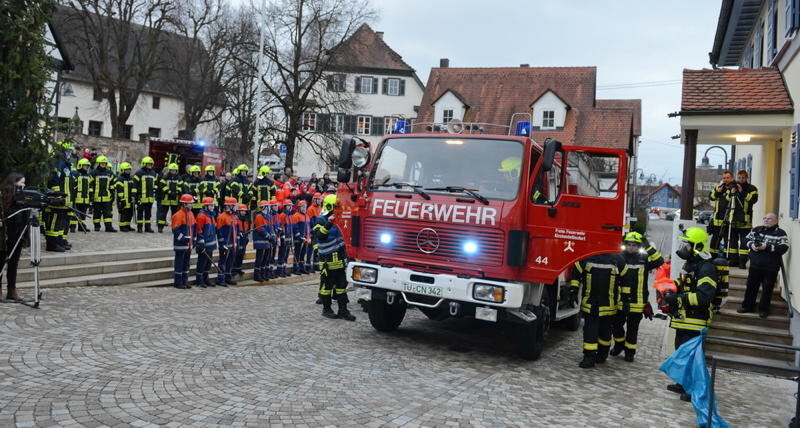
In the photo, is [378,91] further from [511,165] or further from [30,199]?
[511,165]

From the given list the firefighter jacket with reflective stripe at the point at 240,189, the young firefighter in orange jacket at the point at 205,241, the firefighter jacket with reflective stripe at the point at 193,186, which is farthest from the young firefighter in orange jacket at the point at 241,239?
the firefighter jacket with reflective stripe at the point at 193,186

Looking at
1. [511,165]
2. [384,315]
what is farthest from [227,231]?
[511,165]

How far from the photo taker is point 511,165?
25.6 ft

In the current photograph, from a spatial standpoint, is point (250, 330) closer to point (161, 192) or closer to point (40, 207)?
point (40, 207)

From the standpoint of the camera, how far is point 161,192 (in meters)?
16.5

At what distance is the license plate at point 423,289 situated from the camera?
7625 millimetres

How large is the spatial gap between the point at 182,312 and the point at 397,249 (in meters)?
3.67

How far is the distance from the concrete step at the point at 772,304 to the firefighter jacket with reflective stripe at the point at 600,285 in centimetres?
349

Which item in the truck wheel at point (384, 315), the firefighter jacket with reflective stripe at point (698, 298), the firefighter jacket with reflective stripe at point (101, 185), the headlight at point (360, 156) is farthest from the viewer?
the firefighter jacket with reflective stripe at point (101, 185)

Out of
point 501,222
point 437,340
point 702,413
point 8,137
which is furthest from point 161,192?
point 702,413

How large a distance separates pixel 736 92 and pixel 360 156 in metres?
7.55

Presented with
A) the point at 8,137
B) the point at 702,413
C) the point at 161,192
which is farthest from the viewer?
the point at 161,192

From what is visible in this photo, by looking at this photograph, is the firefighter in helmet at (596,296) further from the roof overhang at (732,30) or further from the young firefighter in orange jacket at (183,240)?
the roof overhang at (732,30)

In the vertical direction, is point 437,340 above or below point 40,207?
below
